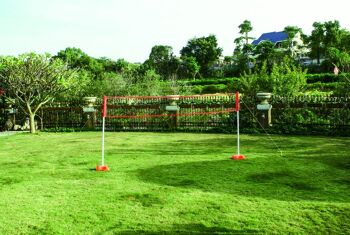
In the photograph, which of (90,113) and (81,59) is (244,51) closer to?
(81,59)

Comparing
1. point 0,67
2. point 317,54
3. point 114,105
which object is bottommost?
point 114,105

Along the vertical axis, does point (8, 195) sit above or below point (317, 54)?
below

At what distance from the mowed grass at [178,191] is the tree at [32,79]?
20.9 ft

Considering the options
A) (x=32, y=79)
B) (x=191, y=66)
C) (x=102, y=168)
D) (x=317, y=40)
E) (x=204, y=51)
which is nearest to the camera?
(x=102, y=168)

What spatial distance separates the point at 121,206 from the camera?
17.9ft

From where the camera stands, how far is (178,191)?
6230 millimetres

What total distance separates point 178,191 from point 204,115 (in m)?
10.8

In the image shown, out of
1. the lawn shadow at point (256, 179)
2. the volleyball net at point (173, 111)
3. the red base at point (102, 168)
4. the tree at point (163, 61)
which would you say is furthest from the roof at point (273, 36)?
the red base at point (102, 168)

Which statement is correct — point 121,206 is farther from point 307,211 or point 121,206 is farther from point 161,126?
point 161,126

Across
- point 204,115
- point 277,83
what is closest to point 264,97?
point 204,115

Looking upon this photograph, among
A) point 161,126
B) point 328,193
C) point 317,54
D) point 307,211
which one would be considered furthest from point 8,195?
point 317,54

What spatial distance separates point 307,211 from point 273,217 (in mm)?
565

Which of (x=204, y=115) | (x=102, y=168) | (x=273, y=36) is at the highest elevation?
(x=273, y=36)

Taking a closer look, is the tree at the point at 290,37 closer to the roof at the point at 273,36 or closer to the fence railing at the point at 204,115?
the roof at the point at 273,36
